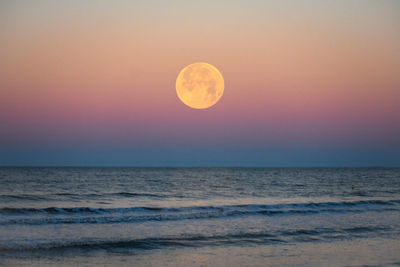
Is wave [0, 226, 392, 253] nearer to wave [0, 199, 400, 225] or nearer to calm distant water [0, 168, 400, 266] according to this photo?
calm distant water [0, 168, 400, 266]

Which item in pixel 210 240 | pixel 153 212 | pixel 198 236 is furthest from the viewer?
pixel 153 212

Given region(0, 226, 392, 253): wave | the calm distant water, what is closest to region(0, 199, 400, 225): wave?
the calm distant water

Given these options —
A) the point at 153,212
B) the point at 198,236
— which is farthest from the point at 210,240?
the point at 153,212

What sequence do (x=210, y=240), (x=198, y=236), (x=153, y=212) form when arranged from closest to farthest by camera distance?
(x=210, y=240) < (x=198, y=236) < (x=153, y=212)

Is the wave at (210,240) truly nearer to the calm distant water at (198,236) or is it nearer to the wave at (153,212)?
the calm distant water at (198,236)

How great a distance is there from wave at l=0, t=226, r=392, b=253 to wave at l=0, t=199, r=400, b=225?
6.21 m

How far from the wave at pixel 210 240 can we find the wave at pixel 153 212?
621 centimetres

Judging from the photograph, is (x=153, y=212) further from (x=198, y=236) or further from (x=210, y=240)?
(x=210, y=240)

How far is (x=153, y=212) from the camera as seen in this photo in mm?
29844

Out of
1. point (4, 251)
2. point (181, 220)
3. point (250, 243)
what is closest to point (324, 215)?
point (181, 220)

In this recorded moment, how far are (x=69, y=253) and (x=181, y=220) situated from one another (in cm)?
1012

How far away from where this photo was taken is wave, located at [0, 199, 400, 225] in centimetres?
2533

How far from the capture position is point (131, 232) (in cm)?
2141

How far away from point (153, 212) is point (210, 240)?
11311mm
